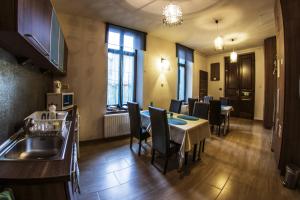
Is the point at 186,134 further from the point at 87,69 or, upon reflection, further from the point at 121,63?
the point at 121,63

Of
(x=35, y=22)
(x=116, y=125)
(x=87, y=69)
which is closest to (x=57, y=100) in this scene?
(x=87, y=69)

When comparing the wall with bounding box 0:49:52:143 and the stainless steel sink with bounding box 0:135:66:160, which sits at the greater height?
the wall with bounding box 0:49:52:143

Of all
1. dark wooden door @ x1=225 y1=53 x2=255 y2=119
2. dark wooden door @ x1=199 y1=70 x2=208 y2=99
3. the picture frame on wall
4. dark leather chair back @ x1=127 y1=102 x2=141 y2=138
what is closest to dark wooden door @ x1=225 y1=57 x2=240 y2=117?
dark wooden door @ x1=225 y1=53 x2=255 y2=119

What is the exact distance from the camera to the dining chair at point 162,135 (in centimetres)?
222

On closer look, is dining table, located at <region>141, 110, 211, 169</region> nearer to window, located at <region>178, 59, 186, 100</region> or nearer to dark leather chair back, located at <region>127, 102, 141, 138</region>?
dark leather chair back, located at <region>127, 102, 141, 138</region>

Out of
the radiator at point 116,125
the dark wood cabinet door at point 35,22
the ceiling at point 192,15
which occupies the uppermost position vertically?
the ceiling at point 192,15

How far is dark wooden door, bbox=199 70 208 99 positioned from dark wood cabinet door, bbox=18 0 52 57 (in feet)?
19.9

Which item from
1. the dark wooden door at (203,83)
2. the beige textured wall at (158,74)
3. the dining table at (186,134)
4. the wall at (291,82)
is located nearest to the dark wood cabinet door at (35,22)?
the dining table at (186,134)

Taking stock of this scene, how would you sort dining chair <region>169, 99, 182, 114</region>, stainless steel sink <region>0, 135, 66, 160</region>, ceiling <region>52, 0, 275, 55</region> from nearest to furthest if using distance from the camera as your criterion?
stainless steel sink <region>0, 135, 66, 160</region>, ceiling <region>52, 0, 275, 55</region>, dining chair <region>169, 99, 182, 114</region>

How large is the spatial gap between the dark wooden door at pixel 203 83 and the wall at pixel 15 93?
5.79 m

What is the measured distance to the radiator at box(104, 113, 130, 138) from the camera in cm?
370

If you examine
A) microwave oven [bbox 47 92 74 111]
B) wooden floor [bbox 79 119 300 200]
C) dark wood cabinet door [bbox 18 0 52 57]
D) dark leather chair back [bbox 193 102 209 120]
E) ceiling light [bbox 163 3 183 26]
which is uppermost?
ceiling light [bbox 163 3 183 26]

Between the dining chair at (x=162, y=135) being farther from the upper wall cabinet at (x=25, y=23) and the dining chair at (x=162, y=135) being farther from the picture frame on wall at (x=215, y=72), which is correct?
the picture frame on wall at (x=215, y=72)

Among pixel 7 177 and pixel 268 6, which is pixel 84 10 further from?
pixel 268 6
